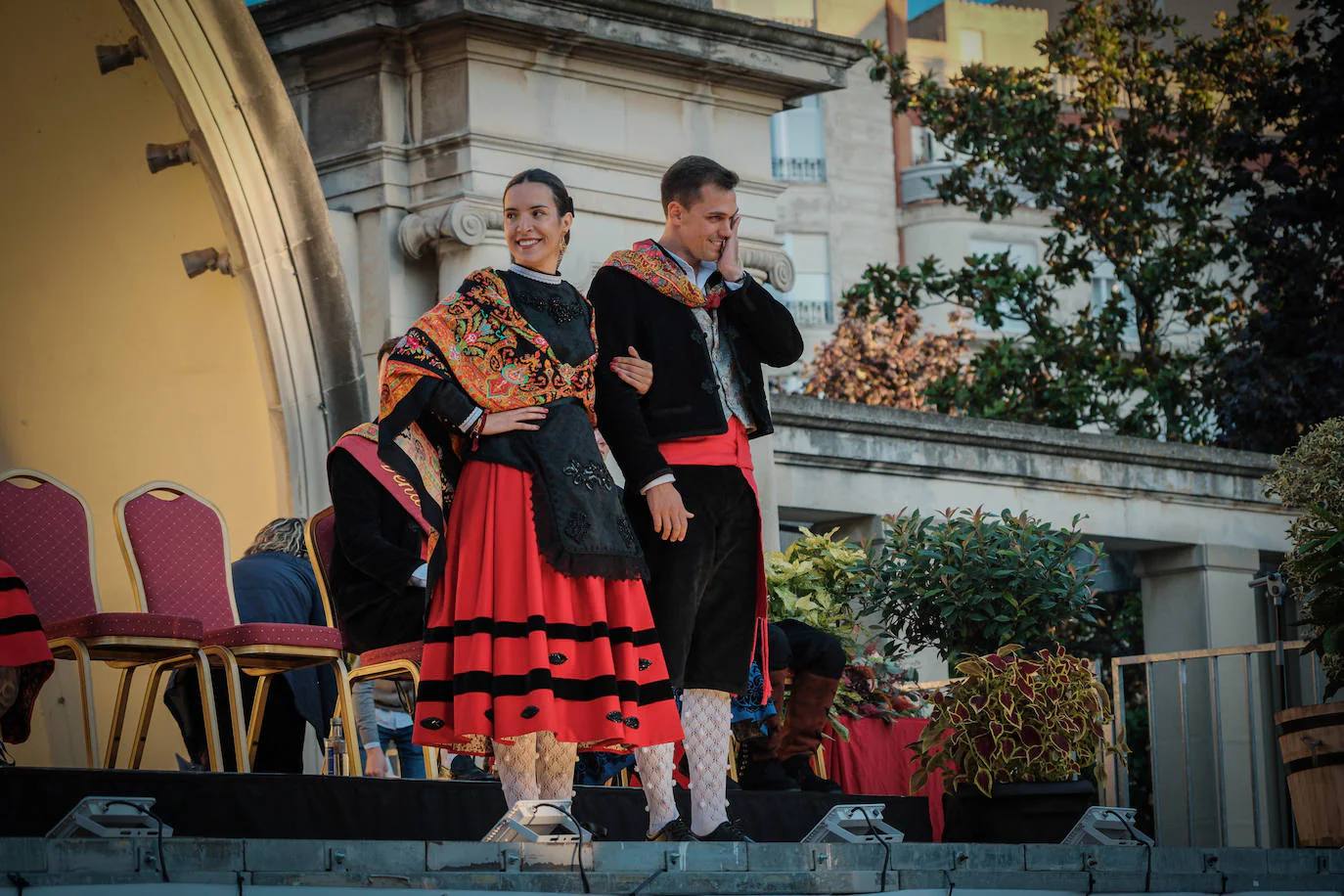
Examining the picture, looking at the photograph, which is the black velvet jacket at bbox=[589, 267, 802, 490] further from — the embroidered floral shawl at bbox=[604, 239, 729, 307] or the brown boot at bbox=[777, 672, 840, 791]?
the brown boot at bbox=[777, 672, 840, 791]

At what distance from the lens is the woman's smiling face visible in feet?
16.4

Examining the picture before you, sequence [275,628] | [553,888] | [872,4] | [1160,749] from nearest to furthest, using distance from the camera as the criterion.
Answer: [553,888] < [275,628] < [1160,749] < [872,4]

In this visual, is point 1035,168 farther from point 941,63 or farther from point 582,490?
point 941,63

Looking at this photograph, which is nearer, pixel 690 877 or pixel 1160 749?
pixel 690 877

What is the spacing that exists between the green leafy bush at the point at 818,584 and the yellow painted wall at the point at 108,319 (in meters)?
2.10

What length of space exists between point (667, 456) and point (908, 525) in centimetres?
391

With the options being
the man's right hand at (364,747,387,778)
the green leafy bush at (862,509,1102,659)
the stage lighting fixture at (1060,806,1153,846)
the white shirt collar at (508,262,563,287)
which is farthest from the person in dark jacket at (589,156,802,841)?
the green leafy bush at (862,509,1102,659)

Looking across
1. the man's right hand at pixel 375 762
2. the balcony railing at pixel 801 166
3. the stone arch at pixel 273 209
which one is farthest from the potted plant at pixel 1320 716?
the balcony railing at pixel 801 166

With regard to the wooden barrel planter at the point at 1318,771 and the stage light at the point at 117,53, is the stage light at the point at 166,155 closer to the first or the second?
the stage light at the point at 117,53

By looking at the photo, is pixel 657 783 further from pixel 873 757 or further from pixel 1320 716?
pixel 873 757

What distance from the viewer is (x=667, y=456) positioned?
5207mm

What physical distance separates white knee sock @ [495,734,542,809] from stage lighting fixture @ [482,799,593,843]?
7.1 inches

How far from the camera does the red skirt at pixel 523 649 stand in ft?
15.5

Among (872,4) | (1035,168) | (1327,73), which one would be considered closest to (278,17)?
(1327,73)
